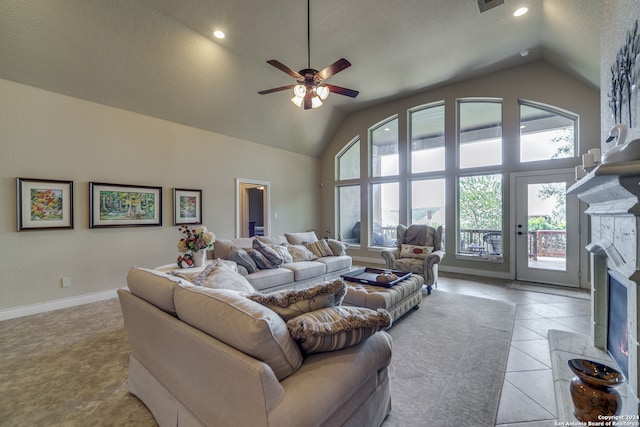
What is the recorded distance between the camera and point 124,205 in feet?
13.8

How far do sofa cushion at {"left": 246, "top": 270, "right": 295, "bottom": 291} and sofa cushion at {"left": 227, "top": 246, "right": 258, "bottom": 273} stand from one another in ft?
0.34

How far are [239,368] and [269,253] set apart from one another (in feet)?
9.71

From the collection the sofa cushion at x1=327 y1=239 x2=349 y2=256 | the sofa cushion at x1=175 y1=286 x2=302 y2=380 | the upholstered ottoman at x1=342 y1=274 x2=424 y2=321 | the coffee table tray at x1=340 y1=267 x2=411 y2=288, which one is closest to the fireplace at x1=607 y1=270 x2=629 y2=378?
the upholstered ottoman at x1=342 y1=274 x2=424 y2=321

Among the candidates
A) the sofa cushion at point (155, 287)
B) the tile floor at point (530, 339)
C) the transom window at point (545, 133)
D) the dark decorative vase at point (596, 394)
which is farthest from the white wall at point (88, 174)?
the transom window at point (545, 133)

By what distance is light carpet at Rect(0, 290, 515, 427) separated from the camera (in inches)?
66.6

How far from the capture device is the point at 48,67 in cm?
332

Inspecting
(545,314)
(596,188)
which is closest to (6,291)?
(596,188)

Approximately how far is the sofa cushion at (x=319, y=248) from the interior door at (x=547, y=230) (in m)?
3.63

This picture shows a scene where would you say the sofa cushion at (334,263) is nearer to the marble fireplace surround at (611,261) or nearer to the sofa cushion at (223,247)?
the sofa cushion at (223,247)

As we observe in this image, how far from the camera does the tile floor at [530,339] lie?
170 cm

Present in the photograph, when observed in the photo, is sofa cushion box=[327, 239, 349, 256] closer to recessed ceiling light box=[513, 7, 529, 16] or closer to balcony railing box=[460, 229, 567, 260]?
balcony railing box=[460, 229, 567, 260]

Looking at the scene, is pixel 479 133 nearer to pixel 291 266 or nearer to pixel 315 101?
pixel 315 101

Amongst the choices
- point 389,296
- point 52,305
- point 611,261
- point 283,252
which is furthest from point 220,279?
point 52,305

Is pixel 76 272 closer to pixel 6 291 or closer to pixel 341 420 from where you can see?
pixel 6 291
